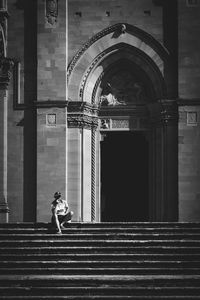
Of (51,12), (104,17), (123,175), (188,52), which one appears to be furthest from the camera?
(123,175)

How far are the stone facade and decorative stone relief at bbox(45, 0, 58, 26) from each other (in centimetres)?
3

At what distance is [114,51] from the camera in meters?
25.0

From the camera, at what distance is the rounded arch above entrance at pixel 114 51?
81.3ft

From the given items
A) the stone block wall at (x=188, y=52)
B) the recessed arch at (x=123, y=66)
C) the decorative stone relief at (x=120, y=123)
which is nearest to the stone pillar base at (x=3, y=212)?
the recessed arch at (x=123, y=66)

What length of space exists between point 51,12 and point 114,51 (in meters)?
2.28
